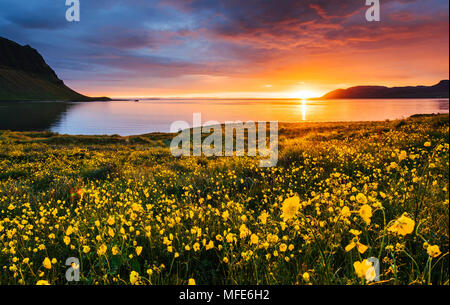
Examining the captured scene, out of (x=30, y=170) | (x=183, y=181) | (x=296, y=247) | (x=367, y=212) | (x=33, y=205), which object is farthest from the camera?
(x=30, y=170)

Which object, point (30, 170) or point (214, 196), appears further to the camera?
point (30, 170)

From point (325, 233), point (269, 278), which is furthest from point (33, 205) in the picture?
point (325, 233)

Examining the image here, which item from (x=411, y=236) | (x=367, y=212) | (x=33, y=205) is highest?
(x=367, y=212)

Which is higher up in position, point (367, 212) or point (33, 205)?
point (367, 212)

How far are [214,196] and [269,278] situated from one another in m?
3.35

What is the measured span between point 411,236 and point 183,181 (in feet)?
Answer: 16.3

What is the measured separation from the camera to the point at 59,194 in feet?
18.9

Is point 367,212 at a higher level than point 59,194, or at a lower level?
higher
